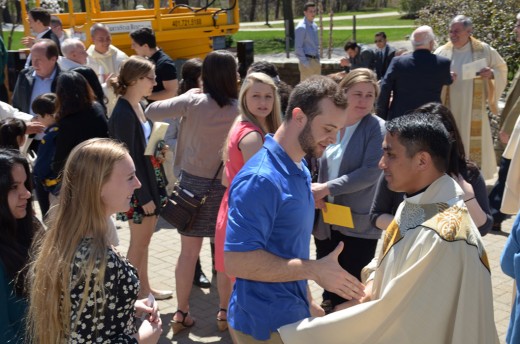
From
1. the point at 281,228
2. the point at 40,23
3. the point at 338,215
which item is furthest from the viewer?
the point at 40,23

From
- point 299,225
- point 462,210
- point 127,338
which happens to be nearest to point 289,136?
point 299,225

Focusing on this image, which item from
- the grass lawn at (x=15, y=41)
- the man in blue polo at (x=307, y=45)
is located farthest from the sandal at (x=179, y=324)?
the grass lawn at (x=15, y=41)

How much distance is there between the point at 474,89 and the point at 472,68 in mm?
332

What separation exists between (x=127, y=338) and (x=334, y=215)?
5.98 ft

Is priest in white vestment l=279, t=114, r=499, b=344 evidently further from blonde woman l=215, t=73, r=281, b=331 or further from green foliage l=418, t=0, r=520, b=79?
green foliage l=418, t=0, r=520, b=79

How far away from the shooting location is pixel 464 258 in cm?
228

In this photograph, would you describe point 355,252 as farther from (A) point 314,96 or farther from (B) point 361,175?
(A) point 314,96

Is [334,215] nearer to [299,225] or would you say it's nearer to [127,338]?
[299,225]

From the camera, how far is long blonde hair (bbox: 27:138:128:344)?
2346 millimetres

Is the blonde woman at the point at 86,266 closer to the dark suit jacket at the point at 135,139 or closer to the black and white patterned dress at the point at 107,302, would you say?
the black and white patterned dress at the point at 107,302

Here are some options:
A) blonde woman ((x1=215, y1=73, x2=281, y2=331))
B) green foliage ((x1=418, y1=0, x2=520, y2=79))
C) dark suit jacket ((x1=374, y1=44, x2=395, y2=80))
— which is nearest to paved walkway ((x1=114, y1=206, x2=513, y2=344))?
blonde woman ((x1=215, y1=73, x2=281, y2=331))

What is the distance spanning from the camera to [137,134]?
4.73 m

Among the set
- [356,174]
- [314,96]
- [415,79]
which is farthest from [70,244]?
[415,79]

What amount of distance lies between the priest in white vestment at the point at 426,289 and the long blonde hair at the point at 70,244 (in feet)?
2.46
